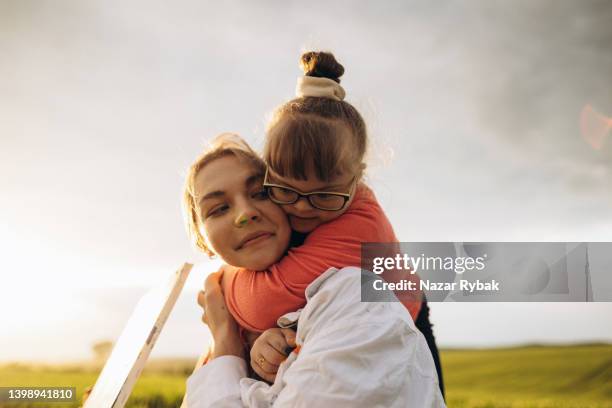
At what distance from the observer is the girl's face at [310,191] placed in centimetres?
194

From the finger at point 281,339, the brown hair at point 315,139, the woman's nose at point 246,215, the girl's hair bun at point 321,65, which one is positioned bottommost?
the finger at point 281,339

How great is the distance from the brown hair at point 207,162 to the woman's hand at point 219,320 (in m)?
0.16

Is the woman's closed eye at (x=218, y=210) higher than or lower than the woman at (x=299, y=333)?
higher

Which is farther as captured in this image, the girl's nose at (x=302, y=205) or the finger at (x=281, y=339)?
the girl's nose at (x=302, y=205)

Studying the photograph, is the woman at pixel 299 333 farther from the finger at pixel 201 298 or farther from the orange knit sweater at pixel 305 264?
the finger at pixel 201 298

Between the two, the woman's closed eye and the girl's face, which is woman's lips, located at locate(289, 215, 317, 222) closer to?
the girl's face

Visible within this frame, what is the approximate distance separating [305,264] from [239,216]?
0.31 m

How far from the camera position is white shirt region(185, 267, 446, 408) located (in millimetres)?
1573

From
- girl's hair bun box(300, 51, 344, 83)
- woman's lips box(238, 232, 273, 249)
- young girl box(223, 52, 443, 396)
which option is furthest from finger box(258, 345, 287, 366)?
girl's hair bun box(300, 51, 344, 83)

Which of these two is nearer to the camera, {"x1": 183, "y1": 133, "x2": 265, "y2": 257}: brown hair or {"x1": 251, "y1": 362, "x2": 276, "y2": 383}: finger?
{"x1": 251, "y1": 362, "x2": 276, "y2": 383}: finger

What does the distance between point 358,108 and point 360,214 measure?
16.7 inches

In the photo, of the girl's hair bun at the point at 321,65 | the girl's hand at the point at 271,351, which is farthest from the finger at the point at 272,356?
the girl's hair bun at the point at 321,65

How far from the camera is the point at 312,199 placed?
6.49 feet

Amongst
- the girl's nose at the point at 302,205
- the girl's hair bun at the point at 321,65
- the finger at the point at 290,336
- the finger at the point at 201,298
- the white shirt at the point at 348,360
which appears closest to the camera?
the white shirt at the point at 348,360
